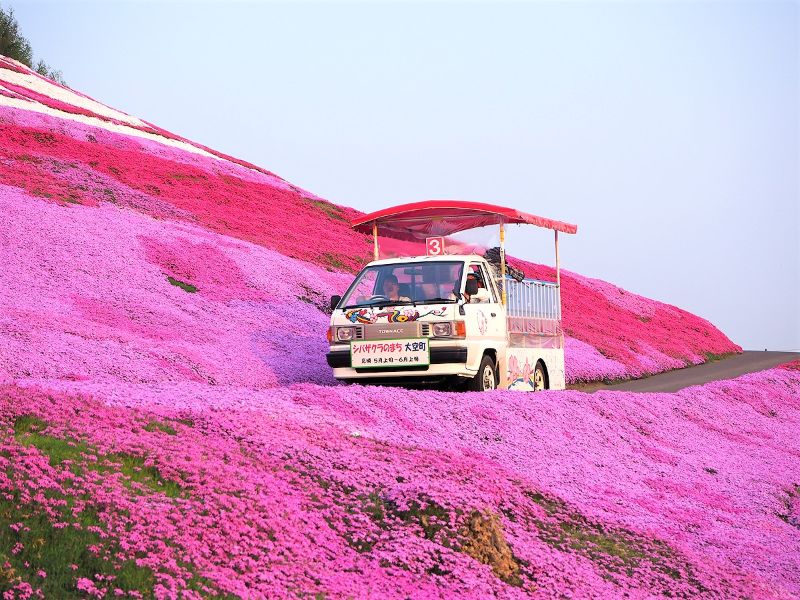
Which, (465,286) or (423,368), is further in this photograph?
(465,286)

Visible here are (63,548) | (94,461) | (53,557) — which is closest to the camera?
(53,557)

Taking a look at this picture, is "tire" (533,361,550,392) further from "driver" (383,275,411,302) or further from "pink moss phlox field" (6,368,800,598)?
"driver" (383,275,411,302)

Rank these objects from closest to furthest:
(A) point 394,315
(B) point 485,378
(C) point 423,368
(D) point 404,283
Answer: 1. (C) point 423,368
2. (A) point 394,315
3. (B) point 485,378
4. (D) point 404,283

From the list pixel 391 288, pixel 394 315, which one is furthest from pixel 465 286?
pixel 394 315

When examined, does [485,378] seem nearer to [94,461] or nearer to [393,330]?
[393,330]

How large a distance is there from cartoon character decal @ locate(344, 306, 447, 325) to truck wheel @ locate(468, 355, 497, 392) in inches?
59.1

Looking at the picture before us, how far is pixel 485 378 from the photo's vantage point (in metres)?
18.8

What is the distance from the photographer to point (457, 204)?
70.6ft

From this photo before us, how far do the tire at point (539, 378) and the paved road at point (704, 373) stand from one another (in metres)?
5.84

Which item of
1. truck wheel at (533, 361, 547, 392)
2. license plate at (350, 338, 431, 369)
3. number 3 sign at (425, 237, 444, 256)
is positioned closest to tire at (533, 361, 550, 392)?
truck wheel at (533, 361, 547, 392)

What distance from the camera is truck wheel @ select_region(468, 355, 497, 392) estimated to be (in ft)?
60.4

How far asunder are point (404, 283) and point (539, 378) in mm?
5359

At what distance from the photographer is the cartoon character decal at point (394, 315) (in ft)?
58.9

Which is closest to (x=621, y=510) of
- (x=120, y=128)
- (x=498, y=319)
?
(x=498, y=319)
